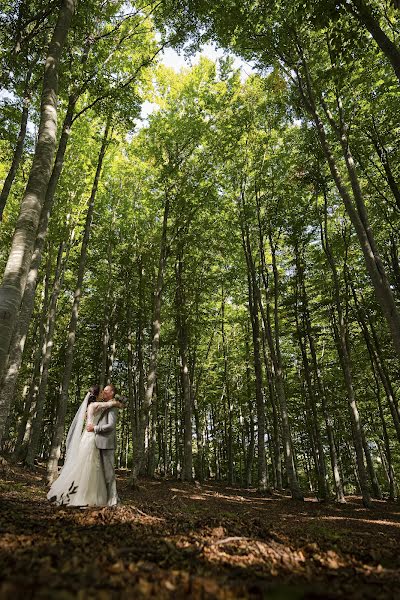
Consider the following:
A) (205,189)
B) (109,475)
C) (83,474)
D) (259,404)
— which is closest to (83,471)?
(83,474)

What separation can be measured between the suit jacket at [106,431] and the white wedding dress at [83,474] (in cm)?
11

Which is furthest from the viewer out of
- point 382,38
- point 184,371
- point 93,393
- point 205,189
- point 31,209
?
point 184,371

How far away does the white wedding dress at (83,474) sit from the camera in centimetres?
588

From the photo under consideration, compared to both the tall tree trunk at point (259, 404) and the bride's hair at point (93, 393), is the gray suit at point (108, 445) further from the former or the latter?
the tall tree trunk at point (259, 404)

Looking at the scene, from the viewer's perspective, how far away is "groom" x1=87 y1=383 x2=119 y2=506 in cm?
606

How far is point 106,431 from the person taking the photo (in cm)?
618

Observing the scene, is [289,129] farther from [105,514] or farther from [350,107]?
[105,514]

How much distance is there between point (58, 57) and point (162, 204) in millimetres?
10273

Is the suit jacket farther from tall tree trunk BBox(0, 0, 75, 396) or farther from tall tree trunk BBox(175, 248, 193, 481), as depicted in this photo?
tall tree trunk BBox(175, 248, 193, 481)

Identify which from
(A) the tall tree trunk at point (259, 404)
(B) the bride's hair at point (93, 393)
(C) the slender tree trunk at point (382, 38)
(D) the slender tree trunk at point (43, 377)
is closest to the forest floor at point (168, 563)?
(B) the bride's hair at point (93, 393)

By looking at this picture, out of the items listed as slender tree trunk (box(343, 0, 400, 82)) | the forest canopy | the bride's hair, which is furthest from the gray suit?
slender tree trunk (box(343, 0, 400, 82))

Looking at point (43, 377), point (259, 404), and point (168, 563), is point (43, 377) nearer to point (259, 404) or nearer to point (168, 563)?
point (259, 404)

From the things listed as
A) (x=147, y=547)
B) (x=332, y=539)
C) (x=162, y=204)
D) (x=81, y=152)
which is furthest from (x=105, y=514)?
(x=81, y=152)

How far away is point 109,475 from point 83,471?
46 centimetres
